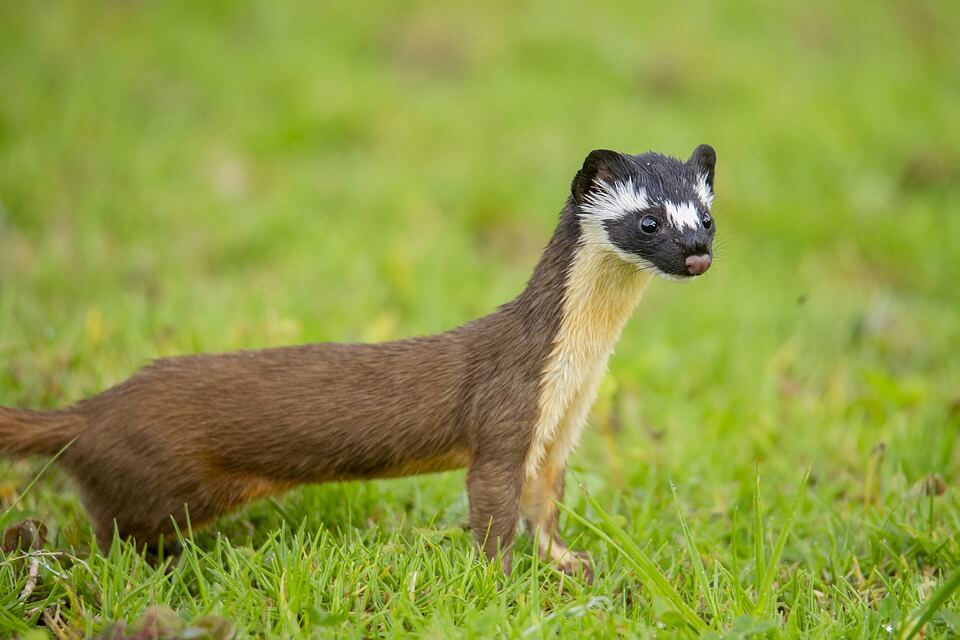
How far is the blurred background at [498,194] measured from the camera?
16.4ft

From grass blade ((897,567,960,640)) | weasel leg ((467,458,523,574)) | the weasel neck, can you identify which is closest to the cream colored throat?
the weasel neck

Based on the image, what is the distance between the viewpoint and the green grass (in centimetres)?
321

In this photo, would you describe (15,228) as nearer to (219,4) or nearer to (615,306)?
(219,4)

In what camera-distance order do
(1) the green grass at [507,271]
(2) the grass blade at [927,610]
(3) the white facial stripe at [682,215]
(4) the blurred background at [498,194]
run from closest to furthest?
Answer: (2) the grass blade at [927,610], (1) the green grass at [507,271], (3) the white facial stripe at [682,215], (4) the blurred background at [498,194]

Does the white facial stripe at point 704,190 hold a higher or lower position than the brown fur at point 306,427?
higher

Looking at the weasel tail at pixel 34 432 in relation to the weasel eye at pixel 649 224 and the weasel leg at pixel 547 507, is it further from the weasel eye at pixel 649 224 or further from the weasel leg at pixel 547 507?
the weasel eye at pixel 649 224

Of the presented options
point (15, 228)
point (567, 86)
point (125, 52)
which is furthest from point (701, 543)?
point (125, 52)

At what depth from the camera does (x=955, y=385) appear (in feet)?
18.5

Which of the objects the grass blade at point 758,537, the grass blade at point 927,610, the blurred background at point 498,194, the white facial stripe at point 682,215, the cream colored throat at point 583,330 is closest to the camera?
the grass blade at point 927,610

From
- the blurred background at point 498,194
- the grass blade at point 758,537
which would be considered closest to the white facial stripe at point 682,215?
the grass blade at point 758,537

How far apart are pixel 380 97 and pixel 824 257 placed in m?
3.99

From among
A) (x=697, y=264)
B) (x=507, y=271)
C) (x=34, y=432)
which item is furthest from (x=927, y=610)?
(x=507, y=271)

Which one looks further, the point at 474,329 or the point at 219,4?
the point at 219,4

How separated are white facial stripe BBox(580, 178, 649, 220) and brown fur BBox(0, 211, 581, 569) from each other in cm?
12
